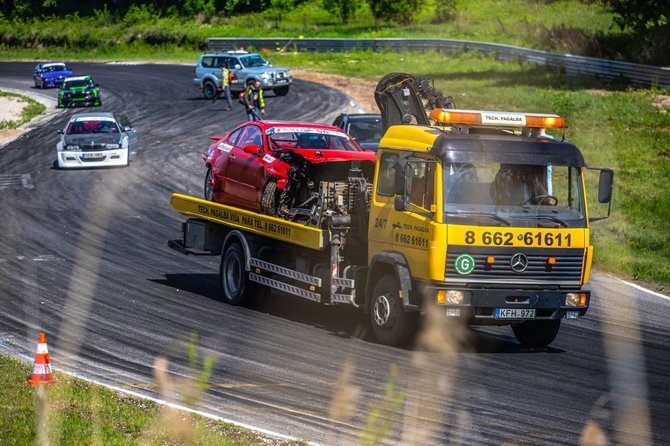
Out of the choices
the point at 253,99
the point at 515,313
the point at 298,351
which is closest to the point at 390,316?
the point at 298,351

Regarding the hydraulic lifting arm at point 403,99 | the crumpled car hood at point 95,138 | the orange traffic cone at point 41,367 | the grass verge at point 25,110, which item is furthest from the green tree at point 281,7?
the orange traffic cone at point 41,367

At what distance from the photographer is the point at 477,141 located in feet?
40.5

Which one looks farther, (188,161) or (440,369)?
(188,161)

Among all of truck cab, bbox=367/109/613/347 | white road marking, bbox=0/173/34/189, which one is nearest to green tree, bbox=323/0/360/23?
white road marking, bbox=0/173/34/189

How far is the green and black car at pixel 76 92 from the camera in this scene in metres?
45.7

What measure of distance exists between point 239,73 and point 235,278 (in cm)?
2987

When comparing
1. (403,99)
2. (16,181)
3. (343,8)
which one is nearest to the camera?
(403,99)

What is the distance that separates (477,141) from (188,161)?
70.2 ft

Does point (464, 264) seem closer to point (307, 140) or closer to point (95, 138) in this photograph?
point (307, 140)

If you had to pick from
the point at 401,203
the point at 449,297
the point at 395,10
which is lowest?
the point at 395,10

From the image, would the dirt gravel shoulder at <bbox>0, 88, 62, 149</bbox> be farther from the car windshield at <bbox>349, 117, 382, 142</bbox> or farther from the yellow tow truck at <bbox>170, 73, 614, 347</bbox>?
the yellow tow truck at <bbox>170, 73, 614, 347</bbox>

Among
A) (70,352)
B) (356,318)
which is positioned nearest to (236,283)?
(356,318)

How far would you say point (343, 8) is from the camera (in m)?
76.2

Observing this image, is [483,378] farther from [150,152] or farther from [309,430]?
[150,152]
